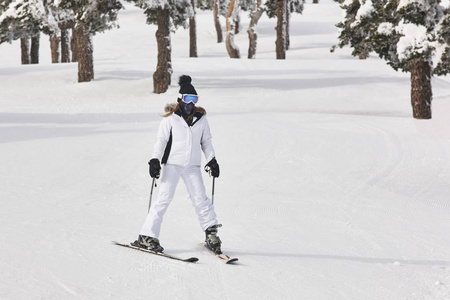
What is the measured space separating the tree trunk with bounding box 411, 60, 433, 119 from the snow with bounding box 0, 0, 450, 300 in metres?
0.48

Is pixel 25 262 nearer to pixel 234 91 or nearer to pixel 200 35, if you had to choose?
pixel 234 91

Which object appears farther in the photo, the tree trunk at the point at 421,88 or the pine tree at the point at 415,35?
the tree trunk at the point at 421,88

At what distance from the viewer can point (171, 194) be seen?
6.57m

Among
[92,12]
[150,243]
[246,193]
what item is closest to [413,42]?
[246,193]

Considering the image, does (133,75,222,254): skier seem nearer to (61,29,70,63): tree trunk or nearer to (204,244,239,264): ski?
(204,244,239,264): ski

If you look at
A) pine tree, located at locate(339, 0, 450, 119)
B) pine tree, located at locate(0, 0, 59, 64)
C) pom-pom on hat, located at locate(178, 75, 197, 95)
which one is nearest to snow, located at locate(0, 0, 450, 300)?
pine tree, located at locate(339, 0, 450, 119)

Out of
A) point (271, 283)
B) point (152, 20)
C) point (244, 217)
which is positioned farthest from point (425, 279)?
point (152, 20)

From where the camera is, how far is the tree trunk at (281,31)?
3450 cm

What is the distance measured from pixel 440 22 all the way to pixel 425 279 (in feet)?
36.4

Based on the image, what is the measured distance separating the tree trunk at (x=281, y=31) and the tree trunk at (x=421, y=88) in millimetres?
17684

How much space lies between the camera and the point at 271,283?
229 inches

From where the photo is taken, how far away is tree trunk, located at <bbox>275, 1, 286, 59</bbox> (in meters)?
34.5

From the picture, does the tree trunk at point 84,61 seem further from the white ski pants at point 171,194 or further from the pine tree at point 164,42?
the white ski pants at point 171,194

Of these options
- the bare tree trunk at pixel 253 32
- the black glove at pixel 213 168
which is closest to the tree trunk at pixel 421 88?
the black glove at pixel 213 168
